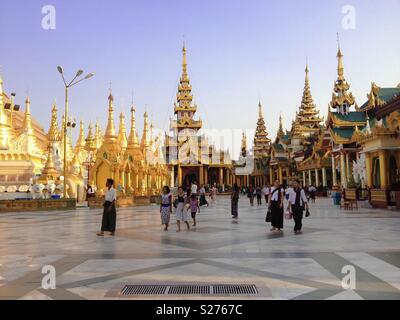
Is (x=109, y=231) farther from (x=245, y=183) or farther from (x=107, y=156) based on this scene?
(x=245, y=183)

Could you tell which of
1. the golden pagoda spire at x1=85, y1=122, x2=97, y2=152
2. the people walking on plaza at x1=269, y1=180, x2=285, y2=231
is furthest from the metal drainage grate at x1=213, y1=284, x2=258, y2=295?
the golden pagoda spire at x1=85, y1=122, x2=97, y2=152

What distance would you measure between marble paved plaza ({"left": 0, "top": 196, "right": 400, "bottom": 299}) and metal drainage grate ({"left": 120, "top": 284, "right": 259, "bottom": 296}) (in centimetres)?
17

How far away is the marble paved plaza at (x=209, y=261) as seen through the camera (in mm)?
4633

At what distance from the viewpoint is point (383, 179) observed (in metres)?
20.0

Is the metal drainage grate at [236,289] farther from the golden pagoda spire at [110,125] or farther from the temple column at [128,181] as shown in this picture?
the golden pagoda spire at [110,125]

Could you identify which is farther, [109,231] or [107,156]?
[107,156]

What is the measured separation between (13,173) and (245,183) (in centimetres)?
4734

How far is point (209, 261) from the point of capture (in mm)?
6352

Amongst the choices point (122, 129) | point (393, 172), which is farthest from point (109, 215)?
point (122, 129)

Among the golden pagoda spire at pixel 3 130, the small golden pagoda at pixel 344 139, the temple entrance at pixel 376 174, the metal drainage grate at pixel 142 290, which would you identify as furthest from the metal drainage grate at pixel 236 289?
the golden pagoda spire at pixel 3 130

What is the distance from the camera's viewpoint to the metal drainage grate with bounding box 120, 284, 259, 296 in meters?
4.46

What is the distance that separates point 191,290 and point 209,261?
1.78 meters

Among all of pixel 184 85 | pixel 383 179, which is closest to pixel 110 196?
pixel 383 179

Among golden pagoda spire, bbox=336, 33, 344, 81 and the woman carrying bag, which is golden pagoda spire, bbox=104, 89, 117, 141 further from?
golden pagoda spire, bbox=336, 33, 344, 81
